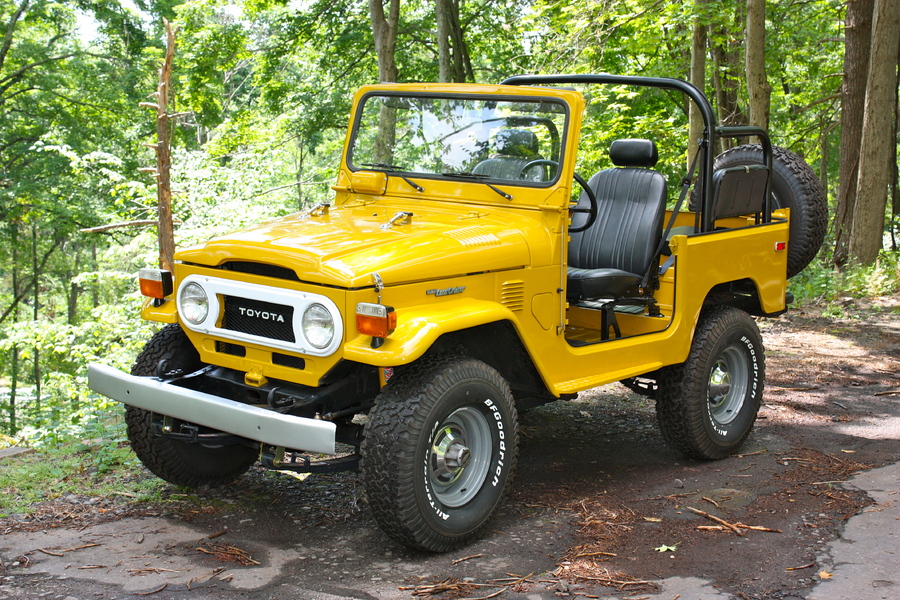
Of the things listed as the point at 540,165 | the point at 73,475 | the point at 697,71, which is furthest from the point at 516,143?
the point at 697,71

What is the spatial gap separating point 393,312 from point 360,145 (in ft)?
7.63

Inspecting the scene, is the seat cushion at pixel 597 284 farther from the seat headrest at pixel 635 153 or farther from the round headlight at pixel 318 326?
the round headlight at pixel 318 326

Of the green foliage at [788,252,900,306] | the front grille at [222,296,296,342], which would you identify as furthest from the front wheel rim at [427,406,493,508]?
the green foliage at [788,252,900,306]

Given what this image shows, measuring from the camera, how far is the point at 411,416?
3688 mm

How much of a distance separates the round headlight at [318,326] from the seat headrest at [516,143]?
1753 millimetres

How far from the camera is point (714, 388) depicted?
554cm

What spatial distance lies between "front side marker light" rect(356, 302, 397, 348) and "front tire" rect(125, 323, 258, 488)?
1.44 m

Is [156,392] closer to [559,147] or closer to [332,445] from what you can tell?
[332,445]

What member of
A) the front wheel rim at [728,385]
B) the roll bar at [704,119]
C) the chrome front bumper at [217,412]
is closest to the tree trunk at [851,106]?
the front wheel rim at [728,385]

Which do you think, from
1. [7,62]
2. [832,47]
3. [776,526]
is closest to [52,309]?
[7,62]

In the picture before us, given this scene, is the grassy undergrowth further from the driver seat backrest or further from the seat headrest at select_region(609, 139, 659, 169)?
the driver seat backrest

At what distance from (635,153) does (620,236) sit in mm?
661

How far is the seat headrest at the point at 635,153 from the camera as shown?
207 inches

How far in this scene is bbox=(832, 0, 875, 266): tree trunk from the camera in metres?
13.6
